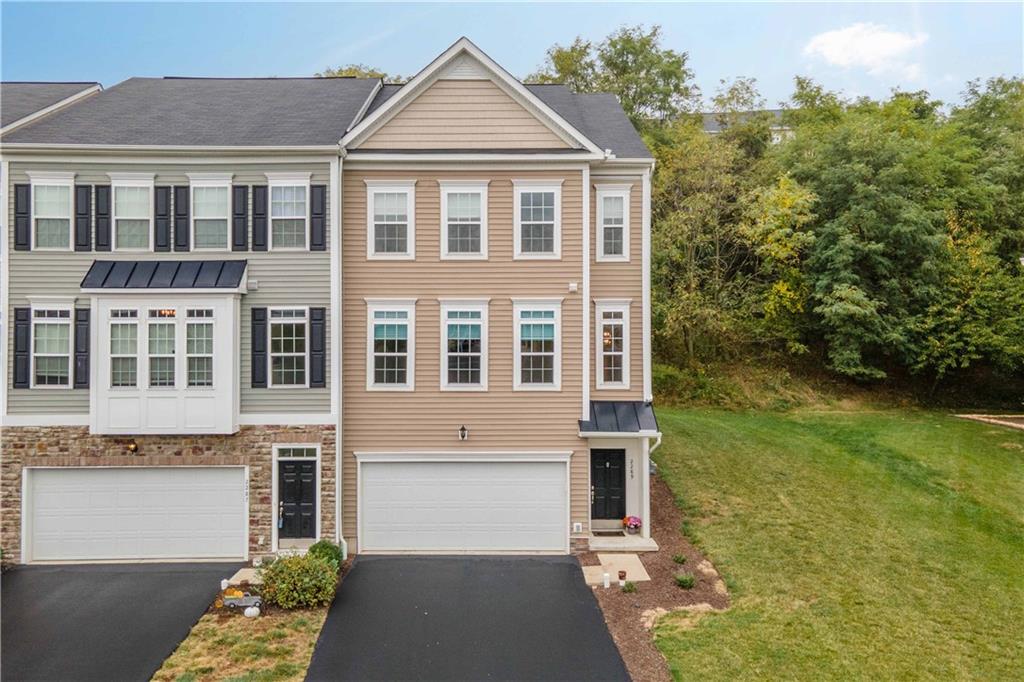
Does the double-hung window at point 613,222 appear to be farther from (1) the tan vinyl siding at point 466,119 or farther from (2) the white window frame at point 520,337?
(1) the tan vinyl siding at point 466,119

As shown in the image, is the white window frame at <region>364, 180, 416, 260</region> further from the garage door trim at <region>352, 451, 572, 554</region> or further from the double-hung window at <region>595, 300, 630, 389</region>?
the double-hung window at <region>595, 300, 630, 389</region>

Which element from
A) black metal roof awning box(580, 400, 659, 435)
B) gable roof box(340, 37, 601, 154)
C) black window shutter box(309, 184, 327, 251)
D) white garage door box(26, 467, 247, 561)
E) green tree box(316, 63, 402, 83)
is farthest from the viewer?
green tree box(316, 63, 402, 83)

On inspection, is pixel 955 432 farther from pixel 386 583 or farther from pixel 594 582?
pixel 386 583

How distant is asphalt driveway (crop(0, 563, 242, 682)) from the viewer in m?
8.38

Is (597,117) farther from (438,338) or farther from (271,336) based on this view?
(271,336)

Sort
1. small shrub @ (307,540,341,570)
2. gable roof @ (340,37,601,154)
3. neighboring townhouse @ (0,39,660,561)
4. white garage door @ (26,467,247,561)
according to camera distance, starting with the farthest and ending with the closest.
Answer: gable roof @ (340,37,601,154), white garage door @ (26,467,247,561), neighboring townhouse @ (0,39,660,561), small shrub @ (307,540,341,570)

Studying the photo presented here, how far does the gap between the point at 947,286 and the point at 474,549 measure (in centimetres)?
2176

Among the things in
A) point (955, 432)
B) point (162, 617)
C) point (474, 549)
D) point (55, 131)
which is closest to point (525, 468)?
point (474, 549)

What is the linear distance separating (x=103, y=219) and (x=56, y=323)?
2390 millimetres

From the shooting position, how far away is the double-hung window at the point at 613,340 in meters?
13.1

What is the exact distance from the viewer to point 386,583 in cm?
1102

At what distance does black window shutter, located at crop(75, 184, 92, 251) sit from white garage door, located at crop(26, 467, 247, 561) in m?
4.80

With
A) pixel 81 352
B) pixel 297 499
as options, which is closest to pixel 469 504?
pixel 297 499

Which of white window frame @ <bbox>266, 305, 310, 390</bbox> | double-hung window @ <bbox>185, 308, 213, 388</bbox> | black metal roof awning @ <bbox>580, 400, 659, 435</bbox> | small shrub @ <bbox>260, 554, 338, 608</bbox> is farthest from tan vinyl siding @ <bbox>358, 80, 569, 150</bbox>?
small shrub @ <bbox>260, 554, 338, 608</bbox>
